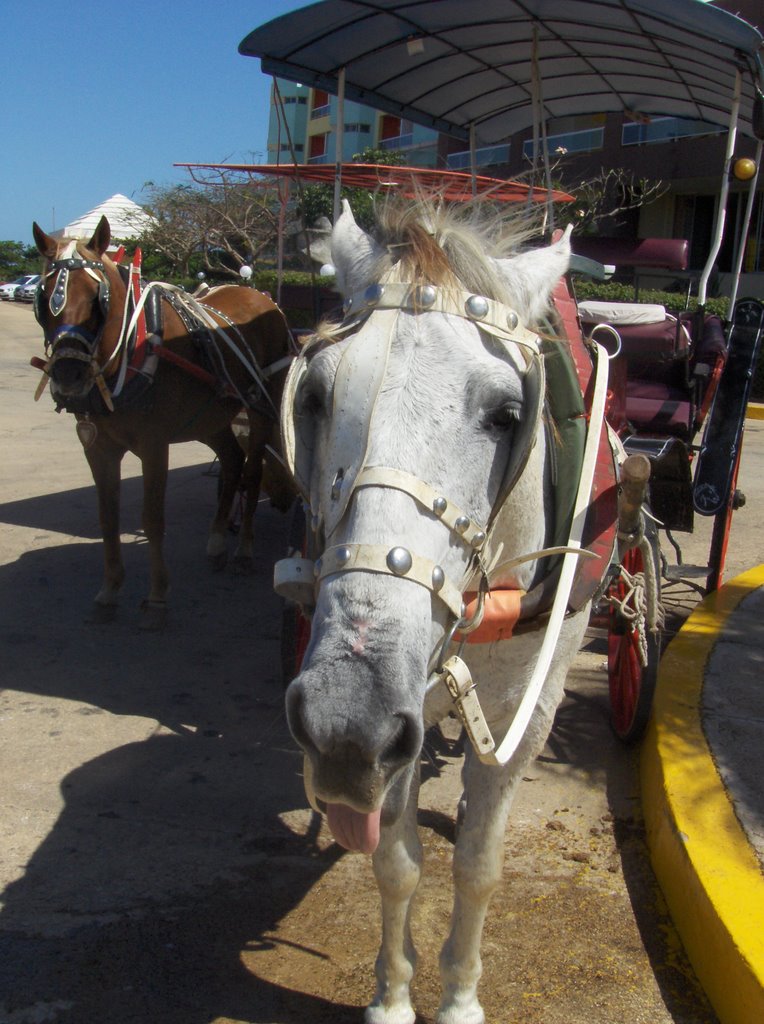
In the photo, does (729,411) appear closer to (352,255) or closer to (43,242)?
(352,255)

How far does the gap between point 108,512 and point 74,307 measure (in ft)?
3.83

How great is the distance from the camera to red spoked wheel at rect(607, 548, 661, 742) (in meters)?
3.18

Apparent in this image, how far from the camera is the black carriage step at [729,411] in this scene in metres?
4.25

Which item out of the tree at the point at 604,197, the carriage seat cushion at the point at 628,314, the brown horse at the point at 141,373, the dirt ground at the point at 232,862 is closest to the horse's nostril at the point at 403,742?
the dirt ground at the point at 232,862

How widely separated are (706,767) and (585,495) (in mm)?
1565

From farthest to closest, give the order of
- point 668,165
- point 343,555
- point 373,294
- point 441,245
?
point 668,165 < point 441,245 < point 373,294 < point 343,555

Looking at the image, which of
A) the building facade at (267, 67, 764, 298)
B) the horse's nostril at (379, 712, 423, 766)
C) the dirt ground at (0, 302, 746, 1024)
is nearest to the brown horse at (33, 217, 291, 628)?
the dirt ground at (0, 302, 746, 1024)

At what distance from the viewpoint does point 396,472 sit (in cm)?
157

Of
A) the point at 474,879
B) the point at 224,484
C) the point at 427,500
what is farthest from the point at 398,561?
the point at 224,484

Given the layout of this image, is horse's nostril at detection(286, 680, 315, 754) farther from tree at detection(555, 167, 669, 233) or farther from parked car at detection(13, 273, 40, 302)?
parked car at detection(13, 273, 40, 302)

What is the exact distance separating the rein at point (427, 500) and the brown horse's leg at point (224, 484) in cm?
430

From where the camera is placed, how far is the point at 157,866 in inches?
118

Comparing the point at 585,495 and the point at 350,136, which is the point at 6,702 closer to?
the point at 585,495

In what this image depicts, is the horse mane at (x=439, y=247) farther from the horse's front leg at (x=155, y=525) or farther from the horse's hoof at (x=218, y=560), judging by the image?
the horse's hoof at (x=218, y=560)
